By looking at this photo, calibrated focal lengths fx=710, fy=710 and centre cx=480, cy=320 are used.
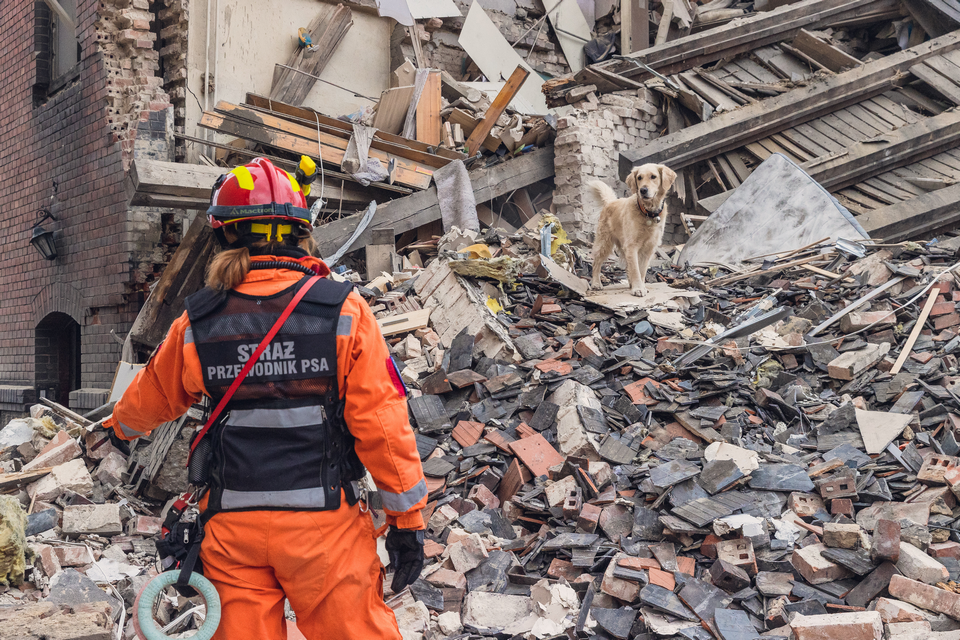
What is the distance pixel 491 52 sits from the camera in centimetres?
1068

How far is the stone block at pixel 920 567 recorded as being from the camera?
331 cm

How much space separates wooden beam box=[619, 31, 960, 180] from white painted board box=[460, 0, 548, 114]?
6.87 ft

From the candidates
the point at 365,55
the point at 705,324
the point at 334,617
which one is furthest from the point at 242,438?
the point at 365,55

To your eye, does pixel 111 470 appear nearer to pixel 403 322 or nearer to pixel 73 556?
pixel 73 556

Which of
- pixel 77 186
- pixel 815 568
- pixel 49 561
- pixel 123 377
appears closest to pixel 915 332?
pixel 815 568

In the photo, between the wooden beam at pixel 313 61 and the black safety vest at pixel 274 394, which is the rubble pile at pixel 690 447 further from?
the wooden beam at pixel 313 61

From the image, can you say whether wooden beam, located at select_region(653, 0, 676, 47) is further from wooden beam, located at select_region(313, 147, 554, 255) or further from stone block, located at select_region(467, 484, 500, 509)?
stone block, located at select_region(467, 484, 500, 509)

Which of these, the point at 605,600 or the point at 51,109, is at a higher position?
the point at 51,109

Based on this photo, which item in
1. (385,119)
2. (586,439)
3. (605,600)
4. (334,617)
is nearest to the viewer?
(334,617)

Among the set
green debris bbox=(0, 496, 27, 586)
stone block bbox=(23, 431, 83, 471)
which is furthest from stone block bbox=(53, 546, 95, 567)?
stone block bbox=(23, 431, 83, 471)

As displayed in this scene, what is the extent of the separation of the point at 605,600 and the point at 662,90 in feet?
25.1

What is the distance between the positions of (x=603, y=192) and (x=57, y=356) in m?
7.35

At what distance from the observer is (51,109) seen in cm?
869

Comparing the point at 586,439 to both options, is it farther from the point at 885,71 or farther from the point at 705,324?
the point at 885,71
